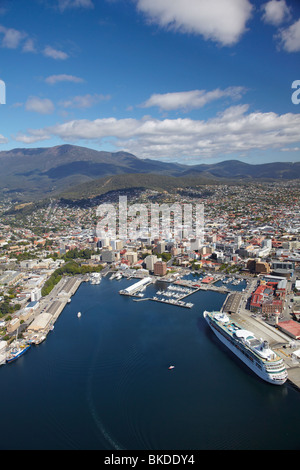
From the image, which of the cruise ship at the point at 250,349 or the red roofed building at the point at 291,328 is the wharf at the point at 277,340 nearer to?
the red roofed building at the point at 291,328

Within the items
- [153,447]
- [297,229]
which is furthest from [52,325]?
[297,229]

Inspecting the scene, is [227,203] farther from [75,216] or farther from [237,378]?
[237,378]

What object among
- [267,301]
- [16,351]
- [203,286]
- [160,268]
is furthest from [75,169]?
[16,351]

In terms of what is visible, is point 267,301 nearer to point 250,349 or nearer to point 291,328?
point 291,328

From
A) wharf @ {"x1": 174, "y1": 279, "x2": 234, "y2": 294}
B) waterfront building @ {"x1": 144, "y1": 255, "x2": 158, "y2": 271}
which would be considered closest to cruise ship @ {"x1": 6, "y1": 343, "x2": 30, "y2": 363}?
wharf @ {"x1": 174, "y1": 279, "x2": 234, "y2": 294}

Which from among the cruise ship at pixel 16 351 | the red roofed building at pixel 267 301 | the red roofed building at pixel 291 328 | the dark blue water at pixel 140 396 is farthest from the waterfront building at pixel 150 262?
the cruise ship at pixel 16 351
